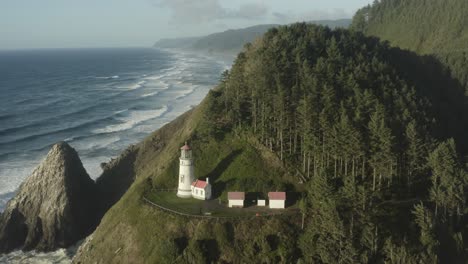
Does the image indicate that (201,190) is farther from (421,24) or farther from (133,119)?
(421,24)

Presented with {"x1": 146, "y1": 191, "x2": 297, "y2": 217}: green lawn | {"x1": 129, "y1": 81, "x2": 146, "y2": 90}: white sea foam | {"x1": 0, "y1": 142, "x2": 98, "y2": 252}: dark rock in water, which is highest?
{"x1": 129, "y1": 81, "x2": 146, "y2": 90}: white sea foam

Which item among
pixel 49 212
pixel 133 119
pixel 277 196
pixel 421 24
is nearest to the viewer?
pixel 277 196

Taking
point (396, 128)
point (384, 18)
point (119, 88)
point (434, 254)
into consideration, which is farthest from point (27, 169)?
point (384, 18)

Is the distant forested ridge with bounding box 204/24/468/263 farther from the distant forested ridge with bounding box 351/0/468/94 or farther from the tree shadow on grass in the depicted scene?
the distant forested ridge with bounding box 351/0/468/94

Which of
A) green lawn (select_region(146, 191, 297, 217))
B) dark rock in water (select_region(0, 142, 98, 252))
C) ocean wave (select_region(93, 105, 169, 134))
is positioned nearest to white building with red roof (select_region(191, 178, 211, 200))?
green lawn (select_region(146, 191, 297, 217))

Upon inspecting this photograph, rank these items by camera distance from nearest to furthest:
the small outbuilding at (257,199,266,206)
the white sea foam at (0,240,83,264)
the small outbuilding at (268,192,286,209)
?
the small outbuilding at (268,192,286,209), the small outbuilding at (257,199,266,206), the white sea foam at (0,240,83,264)

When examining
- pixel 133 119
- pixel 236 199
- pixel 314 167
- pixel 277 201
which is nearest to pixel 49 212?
pixel 236 199

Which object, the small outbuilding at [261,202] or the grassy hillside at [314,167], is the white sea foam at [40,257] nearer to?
the grassy hillside at [314,167]
